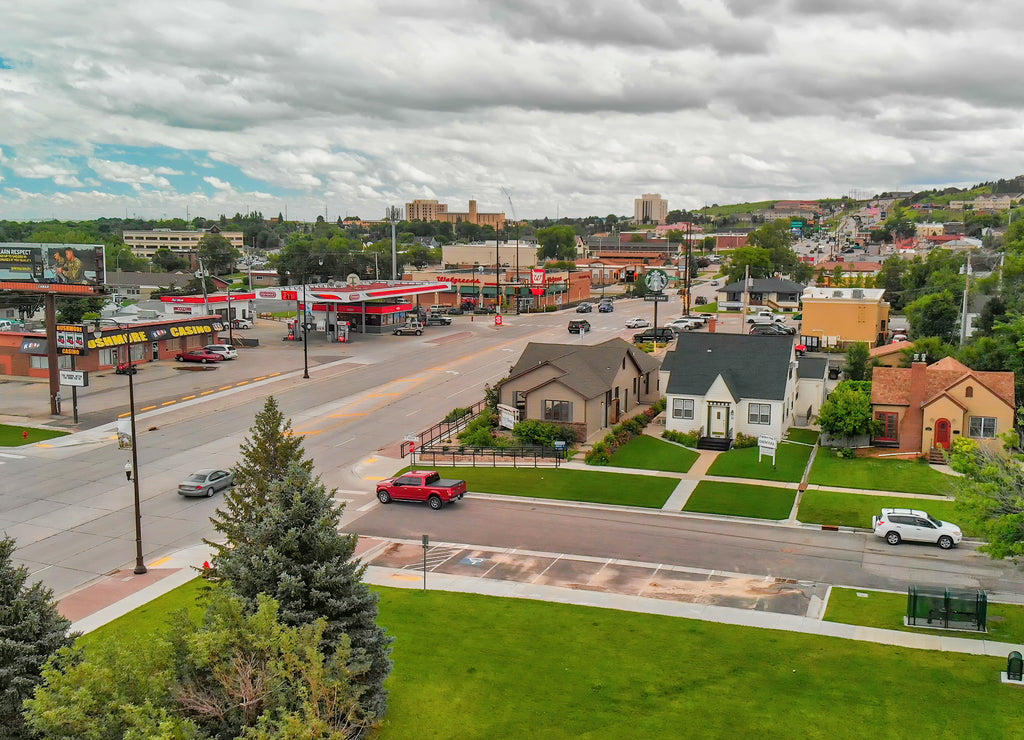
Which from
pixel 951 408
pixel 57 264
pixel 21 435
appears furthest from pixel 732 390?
pixel 57 264

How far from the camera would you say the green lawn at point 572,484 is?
126 ft

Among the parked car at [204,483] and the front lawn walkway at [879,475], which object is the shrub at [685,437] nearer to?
the front lawn walkway at [879,475]

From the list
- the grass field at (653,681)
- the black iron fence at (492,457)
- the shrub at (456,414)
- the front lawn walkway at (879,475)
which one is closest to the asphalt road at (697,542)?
the grass field at (653,681)

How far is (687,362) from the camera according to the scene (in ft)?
166

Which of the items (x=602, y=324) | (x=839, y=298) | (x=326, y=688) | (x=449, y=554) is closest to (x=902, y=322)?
(x=839, y=298)

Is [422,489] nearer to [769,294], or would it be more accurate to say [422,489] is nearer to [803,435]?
[803,435]

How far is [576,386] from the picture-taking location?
48719 millimetres

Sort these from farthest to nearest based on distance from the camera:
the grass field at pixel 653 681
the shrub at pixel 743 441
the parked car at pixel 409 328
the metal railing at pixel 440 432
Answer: the parked car at pixel 409 328 → the shrub at pixel 743 441 → the metal railing at pixel 440 432 → the grass field at pixel 653 681

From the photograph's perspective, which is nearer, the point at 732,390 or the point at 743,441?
the point at 743,441

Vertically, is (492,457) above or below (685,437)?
below

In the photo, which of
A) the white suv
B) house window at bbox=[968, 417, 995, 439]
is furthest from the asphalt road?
house window at bbox=[968, 417, 995, 439]

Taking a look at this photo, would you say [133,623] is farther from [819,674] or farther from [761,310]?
[761,310]

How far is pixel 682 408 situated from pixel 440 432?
45.6 feet

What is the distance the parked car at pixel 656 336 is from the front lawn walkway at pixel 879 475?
40561 mm
